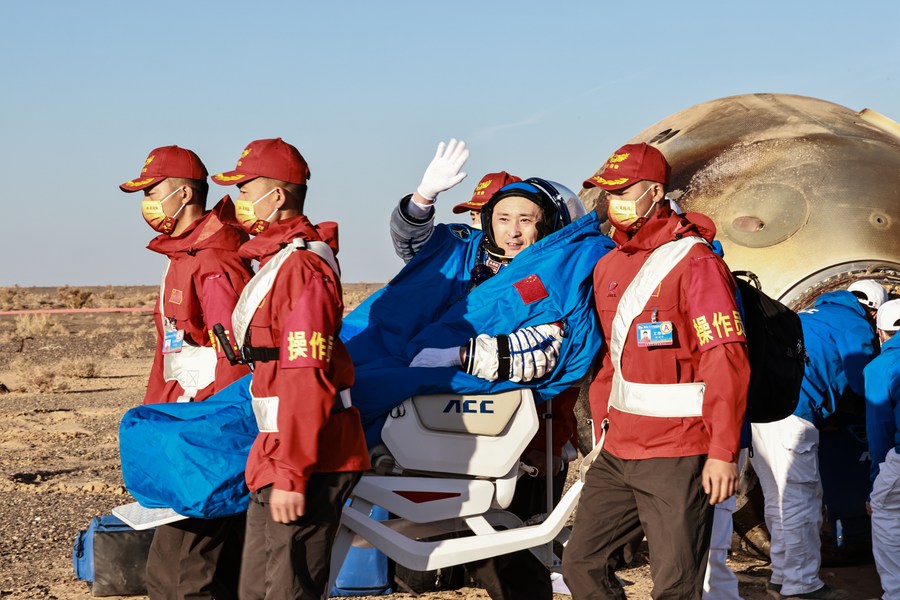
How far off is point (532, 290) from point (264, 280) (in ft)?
3.90

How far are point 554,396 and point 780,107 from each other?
3.53m

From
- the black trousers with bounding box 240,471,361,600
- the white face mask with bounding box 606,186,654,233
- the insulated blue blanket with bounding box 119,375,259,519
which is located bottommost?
the black trousers with bounding box 240,471,361,600

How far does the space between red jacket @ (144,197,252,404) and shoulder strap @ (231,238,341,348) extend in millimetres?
823

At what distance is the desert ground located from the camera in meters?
6.52

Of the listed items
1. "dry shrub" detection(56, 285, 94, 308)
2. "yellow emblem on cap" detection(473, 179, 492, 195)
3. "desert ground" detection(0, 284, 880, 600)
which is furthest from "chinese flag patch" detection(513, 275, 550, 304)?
"dry shrub" detection(56, 285, 94, 308)

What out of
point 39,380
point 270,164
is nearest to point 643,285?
point 270,164

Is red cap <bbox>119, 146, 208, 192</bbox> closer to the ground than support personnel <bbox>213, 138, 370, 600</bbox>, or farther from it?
farther from it

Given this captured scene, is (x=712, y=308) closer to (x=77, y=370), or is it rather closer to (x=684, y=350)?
(x=684, y=350)

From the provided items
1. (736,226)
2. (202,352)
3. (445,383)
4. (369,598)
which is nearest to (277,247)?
(445,383)

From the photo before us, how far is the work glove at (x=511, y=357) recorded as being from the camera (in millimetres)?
4367

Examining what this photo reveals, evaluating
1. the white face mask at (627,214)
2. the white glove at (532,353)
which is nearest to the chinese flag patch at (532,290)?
the white glove at (532,353)

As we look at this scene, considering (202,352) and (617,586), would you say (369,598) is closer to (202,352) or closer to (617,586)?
(202,352)

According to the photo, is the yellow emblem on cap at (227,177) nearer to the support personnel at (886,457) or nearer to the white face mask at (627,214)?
the white face mask at (627,214)

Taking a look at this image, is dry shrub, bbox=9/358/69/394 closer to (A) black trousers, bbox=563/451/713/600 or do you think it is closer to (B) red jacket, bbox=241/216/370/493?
(B) red jacket, bbox=241/216/370/493
